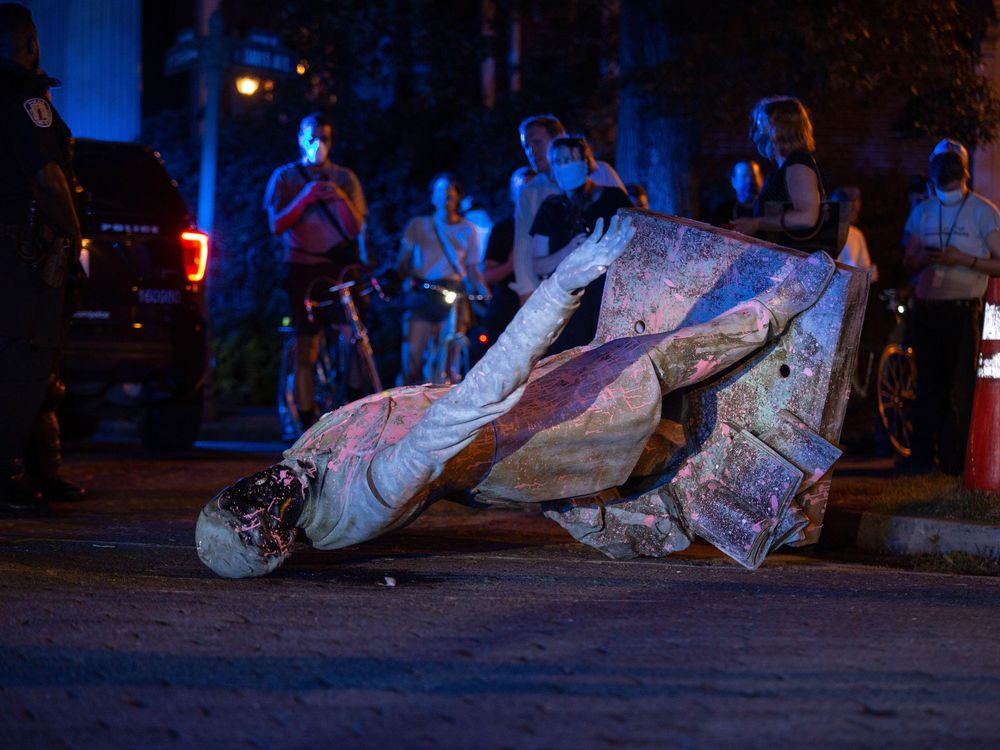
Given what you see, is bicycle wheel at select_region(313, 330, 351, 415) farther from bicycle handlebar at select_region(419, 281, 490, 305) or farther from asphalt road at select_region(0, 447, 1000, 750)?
asphalt road at select_region(0, 447, 1000, 750)

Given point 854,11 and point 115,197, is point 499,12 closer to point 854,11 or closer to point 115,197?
point 854,11

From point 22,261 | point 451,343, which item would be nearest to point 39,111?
point 22,261

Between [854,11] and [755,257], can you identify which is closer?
[755,257]

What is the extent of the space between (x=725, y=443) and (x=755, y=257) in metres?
0.74

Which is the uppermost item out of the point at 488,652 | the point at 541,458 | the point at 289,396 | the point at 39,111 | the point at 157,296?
the point at 39,111

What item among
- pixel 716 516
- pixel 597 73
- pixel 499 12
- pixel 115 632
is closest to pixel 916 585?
pixel 716 516

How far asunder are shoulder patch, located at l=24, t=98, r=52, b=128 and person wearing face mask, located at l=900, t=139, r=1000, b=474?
5132mm

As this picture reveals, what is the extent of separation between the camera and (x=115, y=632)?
4.38 metres

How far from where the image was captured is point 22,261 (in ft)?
22.6

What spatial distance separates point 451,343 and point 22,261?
5587mm

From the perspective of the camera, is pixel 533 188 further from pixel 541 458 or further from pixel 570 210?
pixel 541 458

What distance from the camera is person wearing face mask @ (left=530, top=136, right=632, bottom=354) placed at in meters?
7.49

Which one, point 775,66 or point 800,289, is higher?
point 775,66

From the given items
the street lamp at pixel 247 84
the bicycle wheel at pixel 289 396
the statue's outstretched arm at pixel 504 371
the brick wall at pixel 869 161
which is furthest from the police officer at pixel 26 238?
the street lamp at pixel 247 84
